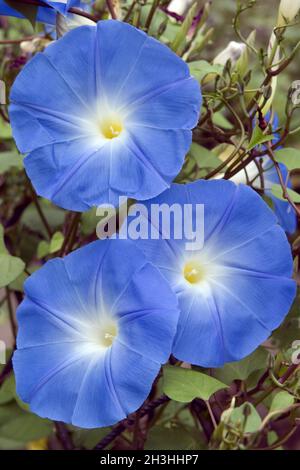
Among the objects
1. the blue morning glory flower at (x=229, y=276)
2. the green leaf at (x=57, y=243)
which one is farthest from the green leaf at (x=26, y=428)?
the blue morning glory flower at (x=229, y=276)

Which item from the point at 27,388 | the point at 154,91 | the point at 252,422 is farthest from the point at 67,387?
the point at 154,91

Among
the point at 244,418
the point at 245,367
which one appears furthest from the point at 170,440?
the point at 244,418

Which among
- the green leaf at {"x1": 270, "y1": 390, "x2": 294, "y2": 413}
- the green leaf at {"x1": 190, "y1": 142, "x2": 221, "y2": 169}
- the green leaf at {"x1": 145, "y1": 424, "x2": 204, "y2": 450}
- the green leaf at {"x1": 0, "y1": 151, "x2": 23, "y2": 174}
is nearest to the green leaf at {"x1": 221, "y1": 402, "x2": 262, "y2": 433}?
the green leaf at {"x1": 270, "y1": 390, "x2": 294, "y2": 413}

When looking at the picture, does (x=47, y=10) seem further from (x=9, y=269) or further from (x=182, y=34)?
(x=9, y=269)

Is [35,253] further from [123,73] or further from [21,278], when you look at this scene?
[123,73]

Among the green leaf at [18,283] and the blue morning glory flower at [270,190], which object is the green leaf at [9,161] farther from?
the blue morning glory flower at [270,190]
